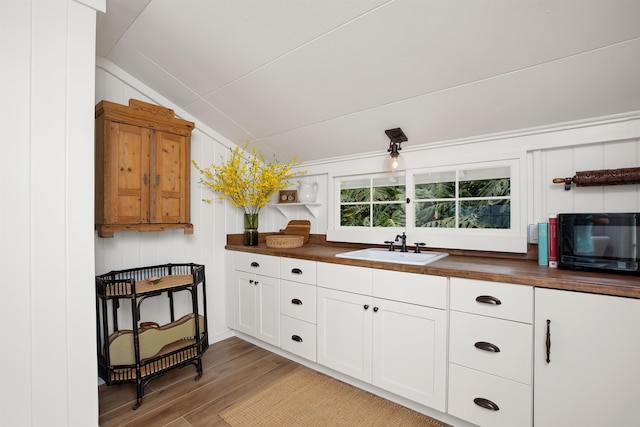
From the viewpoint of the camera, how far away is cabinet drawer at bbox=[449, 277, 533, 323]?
56.2 inches

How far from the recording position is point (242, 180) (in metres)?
2.92

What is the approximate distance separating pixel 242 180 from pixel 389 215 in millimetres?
1441

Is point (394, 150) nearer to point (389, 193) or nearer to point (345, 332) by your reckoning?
point (389, 193)

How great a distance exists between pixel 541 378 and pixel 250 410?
1.59 m

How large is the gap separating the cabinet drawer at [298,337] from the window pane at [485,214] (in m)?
1.40

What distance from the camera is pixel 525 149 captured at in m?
1.94

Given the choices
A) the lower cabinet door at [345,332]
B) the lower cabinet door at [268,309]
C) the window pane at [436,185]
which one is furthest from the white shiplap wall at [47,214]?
the window pane at [436,185]

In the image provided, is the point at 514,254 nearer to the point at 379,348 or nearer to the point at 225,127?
the point at 379,348

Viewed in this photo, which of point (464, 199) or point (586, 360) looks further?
point (464, 199)

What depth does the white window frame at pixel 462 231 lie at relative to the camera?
1.96 metres

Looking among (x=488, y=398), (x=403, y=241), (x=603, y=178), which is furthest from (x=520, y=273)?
(x=403, y=241)

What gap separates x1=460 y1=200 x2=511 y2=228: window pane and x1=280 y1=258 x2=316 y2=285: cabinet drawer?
1.18 meters

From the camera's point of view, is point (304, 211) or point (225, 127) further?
point (304, 211)

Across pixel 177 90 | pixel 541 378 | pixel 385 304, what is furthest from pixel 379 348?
pixel 177 90
